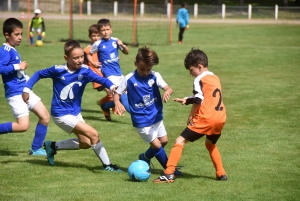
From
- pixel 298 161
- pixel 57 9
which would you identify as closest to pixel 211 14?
pixel 57 9

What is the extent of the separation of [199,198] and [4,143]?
4.40 meters

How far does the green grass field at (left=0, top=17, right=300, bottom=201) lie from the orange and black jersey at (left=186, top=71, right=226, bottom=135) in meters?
0.69

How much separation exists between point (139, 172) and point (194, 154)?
5.97ft

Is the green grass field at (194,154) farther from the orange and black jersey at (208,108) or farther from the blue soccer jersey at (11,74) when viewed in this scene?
the blue soccer jersey at (11,74)

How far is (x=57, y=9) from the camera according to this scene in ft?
125

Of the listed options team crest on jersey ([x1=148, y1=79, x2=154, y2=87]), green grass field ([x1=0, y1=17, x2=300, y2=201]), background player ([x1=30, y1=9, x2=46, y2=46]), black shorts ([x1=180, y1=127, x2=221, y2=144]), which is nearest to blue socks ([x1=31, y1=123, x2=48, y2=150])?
green grass field ([x1=0, y1=17, x2=300, y2=201])

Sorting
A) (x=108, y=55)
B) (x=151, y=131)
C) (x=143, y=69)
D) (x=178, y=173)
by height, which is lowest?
(x=178, y=173)

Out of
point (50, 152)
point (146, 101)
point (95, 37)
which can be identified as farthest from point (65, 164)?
point (95, 37)

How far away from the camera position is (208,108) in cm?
695

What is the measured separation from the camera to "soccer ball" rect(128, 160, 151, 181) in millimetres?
7129

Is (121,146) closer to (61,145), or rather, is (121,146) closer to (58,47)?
(61,145)

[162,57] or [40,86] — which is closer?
[40,86]

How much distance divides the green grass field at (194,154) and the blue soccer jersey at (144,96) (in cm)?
75

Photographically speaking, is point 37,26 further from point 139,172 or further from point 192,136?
point 192,136
